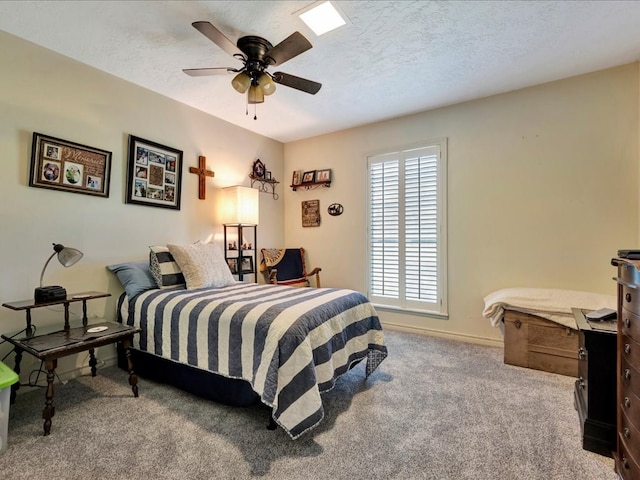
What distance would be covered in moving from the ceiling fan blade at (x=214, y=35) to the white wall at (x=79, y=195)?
1.32 m

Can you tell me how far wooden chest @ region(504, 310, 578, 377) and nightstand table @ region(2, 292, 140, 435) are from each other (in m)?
3.02

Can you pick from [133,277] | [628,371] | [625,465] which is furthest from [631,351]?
[133,277]

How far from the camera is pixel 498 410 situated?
1.99m

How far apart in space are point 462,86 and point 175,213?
3196 mm

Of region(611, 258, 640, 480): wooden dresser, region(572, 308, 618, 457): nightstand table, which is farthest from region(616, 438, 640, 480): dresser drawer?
region(572, 308, 618, 457): nightstand table

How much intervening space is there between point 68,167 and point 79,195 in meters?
0.23

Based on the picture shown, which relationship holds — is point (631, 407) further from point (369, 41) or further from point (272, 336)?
point (369, 41)

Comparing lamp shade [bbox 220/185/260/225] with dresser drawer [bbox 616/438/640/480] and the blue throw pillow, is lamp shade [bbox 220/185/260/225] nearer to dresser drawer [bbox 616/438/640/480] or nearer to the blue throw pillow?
the blue throw pillow

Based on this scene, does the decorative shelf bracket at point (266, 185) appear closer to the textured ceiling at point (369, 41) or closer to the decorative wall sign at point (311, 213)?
the decorative wall sign at point (311, 213)

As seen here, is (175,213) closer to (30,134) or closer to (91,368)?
(30,134)

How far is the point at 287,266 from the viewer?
4258 mm

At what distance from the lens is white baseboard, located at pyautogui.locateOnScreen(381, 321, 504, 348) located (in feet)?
10.5

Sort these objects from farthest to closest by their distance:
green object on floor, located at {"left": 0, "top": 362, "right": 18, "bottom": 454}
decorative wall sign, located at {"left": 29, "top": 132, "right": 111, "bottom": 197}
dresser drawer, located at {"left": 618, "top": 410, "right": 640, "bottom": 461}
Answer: decorative wall sign, located at {"left": 29, "top": 132, "right": 111, "bottom": 197}, green object on floor, located at {"left": 0, "top": 362, "right": 18, "bottom": 454}, dresser drawer, located at {"left": 618, "top": 410, "right": 640, "bottom": 461}

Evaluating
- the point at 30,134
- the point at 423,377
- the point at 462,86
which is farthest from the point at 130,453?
the point at 462,86
